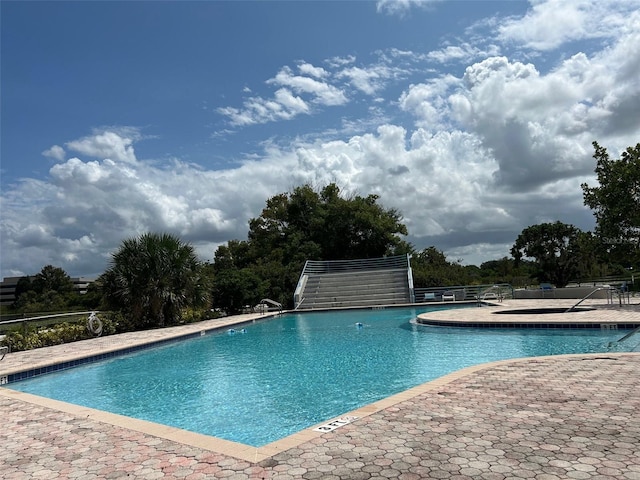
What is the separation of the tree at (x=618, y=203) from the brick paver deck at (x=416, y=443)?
12.8 metres

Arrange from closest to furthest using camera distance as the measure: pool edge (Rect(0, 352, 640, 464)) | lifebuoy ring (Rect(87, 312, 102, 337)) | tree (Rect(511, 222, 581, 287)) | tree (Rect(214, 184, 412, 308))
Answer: pool edge (Rect(0, 352, 640, 464)) → lifebuoy ring (Rect(87, 312, 102, 337)) → tree (Rect(214, 184, 412, 308)) → tree (Rect(511, 222, 581, 287))

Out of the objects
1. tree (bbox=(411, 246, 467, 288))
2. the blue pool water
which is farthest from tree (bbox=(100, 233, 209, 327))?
tree (bbox=(411, 246, 467, 288))

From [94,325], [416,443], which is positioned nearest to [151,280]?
[94,325]

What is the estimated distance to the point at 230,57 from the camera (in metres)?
15.3

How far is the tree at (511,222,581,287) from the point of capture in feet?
127

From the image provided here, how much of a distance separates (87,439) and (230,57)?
13.3 metres

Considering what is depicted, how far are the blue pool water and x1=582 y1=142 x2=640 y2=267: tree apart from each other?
284 inches

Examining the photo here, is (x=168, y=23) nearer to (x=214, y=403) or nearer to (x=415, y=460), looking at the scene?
(x=214, y=403)

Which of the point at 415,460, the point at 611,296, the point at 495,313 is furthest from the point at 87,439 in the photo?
the point at 611,296

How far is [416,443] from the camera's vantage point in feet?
12.2

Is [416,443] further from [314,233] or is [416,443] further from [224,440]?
[314,233]

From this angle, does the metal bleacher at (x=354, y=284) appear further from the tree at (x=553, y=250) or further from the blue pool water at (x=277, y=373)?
the tree at (x=553, y=250)

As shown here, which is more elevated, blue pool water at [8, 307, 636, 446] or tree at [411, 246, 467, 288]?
tree at [411, 246, 467, 288]

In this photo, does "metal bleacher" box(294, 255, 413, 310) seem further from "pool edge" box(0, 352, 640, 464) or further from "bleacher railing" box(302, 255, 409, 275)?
"pool edge" box(0, 352, 640, 464)
